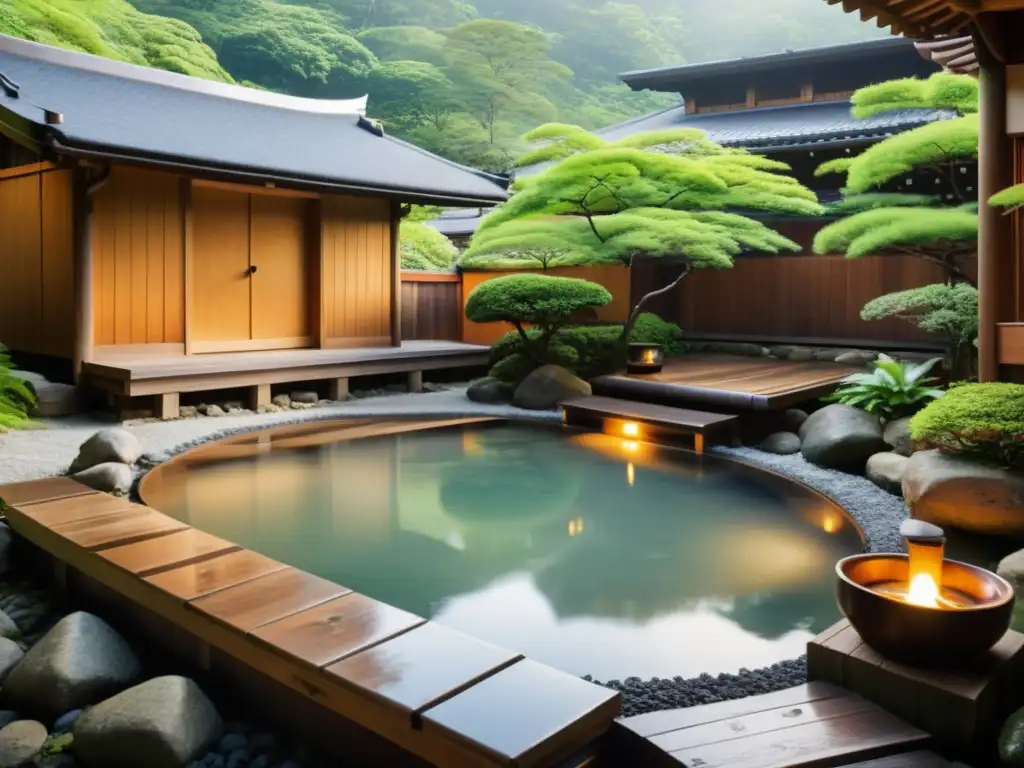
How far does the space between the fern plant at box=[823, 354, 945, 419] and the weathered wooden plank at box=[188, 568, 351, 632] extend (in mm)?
5109

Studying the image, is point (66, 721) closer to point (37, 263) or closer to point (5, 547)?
point (5, 547)

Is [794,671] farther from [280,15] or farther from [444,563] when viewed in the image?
[280,15]

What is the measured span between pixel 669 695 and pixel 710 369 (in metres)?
7.30

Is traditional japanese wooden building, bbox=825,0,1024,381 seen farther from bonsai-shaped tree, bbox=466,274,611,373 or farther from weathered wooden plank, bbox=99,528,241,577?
weathered wooden plank, bbox=99,528,241,577

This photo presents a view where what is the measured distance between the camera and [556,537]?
4.66m

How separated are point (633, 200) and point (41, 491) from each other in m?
6.85

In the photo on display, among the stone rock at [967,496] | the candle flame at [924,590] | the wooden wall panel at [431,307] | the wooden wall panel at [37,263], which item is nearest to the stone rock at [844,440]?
the stone rock at [967,496]

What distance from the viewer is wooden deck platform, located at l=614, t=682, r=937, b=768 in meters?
2.17

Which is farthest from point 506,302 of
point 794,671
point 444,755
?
point 444,755

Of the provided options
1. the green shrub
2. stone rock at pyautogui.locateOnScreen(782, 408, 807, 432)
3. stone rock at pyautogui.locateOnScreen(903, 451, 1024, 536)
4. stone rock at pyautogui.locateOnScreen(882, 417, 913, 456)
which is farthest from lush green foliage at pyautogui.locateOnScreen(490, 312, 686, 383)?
stone rock at pyautogui.locateOnScreen(903, 451, 1024, 536)

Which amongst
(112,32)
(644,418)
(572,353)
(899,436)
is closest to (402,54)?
(112,32)

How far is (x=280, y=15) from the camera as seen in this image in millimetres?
28203

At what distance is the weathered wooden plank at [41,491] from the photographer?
4.28 m

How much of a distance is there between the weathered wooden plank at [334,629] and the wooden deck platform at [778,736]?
83 centimetres
